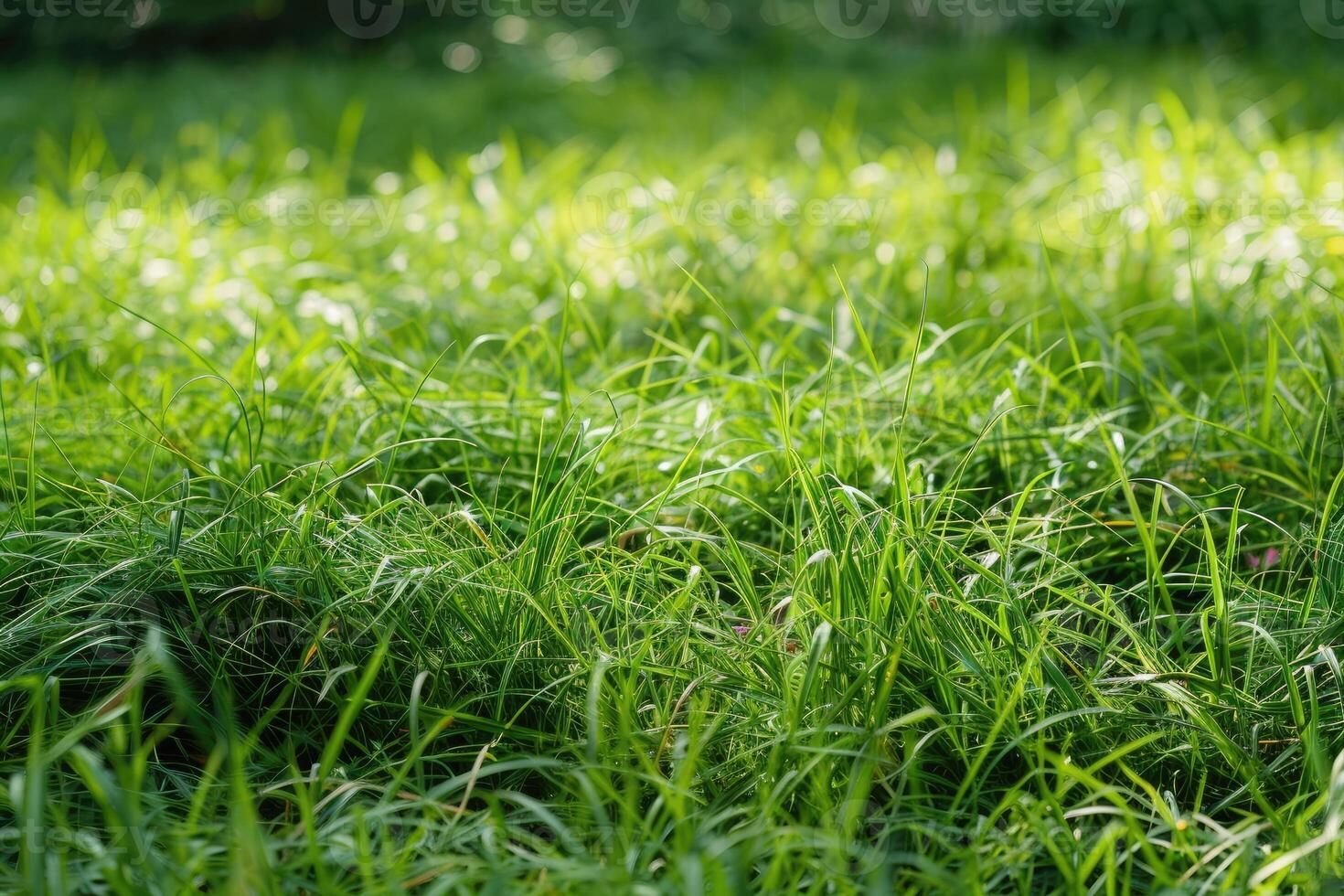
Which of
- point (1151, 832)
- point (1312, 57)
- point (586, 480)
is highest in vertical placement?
point (1312, 57)

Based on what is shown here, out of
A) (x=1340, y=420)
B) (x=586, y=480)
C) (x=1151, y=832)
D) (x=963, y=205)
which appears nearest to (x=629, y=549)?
(x=586, y=480)

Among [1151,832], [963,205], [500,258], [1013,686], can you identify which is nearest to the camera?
[1151,832]

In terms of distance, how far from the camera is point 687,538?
1562 mm

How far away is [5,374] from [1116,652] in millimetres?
2163

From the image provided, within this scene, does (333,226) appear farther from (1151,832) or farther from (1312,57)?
(1312,57)

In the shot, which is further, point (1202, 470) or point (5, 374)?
point (5, 374)

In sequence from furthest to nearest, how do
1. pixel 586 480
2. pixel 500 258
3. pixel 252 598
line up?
pixel 500 258 → pixel 586 480 → pixel 252 598

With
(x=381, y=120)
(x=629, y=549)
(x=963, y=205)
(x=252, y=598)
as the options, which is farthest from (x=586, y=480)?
(x=381, y=120)

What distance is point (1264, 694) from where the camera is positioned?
1459 mm

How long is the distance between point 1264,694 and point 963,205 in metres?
2.03

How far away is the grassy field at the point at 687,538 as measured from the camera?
1.23m

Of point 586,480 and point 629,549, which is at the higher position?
point 586,480

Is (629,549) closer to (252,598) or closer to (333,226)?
(252,598)

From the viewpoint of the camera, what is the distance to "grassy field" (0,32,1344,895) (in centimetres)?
123
